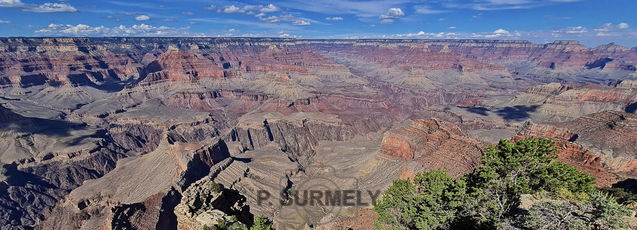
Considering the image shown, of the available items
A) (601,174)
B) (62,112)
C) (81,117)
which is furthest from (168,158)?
(62,112)

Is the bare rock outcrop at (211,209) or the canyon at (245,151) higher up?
the bare rock outcrop at (211,209)

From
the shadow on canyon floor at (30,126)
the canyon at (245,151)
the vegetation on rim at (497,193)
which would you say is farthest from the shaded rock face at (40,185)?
the vegetation on rim at (497,193)

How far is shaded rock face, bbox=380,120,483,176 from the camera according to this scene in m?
56.0

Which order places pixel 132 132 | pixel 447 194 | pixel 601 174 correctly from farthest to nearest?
pixel 132 132 < pixel 601 174 < pixel 447 194

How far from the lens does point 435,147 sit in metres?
63.3

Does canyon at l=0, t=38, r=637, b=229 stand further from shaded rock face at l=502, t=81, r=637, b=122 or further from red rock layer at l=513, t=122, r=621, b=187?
shaded rock face at l=502, t=81, r=637, b=122

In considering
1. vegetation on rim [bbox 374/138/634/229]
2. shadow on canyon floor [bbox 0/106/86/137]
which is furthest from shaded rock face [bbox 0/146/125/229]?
vegetation on rim [bbox 374/138/634/229]

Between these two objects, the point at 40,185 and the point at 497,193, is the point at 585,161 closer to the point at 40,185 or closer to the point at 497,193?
the point at 497,193

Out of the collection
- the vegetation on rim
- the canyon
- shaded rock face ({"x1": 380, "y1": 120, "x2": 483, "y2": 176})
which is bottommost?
the canyon

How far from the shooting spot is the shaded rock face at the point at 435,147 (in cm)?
5600

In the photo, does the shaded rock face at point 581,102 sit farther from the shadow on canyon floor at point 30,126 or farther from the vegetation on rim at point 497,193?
the shadow on canyon floor at point 30,126

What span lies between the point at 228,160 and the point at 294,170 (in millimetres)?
16840

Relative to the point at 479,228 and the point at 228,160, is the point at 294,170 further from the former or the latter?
the point at 479,228

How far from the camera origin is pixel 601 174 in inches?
1804
